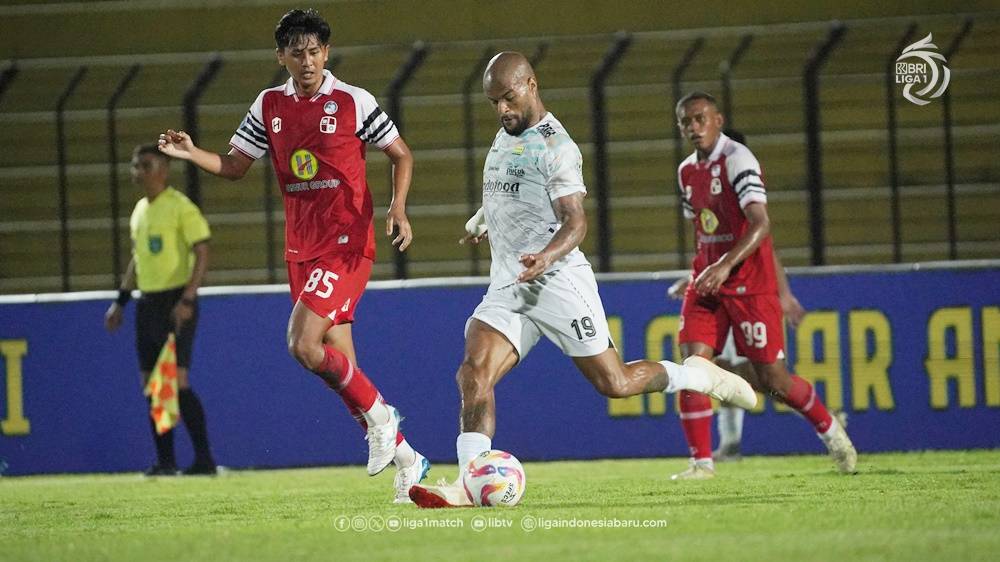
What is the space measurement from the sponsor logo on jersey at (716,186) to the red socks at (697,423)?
118cm

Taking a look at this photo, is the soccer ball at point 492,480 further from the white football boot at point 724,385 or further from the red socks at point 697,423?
the red socks at point 697,423

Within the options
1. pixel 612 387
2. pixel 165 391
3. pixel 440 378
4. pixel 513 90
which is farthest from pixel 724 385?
pixel 165 391

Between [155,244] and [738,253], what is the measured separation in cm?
429

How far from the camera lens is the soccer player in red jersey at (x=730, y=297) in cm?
952

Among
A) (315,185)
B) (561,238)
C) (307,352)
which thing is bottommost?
(307,352)

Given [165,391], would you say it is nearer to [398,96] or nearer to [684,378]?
[398,96]

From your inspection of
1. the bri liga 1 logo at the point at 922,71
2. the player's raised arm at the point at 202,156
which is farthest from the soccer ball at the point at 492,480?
the bri liga 1 logo at the point at 922,71

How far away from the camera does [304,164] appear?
8.30 metres

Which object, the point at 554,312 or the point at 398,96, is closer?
the point at 554,312

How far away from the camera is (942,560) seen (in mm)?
5383

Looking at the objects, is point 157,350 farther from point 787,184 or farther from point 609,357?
point 787,184

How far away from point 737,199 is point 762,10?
277 inches

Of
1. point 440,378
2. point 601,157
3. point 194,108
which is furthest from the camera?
point 194,108

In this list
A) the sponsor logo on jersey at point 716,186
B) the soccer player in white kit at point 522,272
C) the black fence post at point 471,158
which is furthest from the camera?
the black fence post at point 471,158
